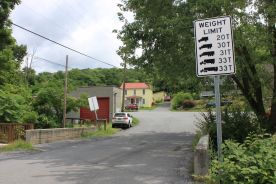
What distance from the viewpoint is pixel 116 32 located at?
71.6ft

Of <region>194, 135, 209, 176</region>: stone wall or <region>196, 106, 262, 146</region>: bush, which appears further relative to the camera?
<region>196, 106, 262, 146</region>: bush

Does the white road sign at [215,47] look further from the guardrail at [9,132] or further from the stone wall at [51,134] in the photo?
the guardrail at [9,132]

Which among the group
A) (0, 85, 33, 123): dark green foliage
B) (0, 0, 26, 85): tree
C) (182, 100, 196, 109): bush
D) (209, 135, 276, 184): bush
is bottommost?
(209, 135, 276, 184): bush

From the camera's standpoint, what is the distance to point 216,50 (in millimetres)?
6691

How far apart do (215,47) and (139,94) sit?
314 feet

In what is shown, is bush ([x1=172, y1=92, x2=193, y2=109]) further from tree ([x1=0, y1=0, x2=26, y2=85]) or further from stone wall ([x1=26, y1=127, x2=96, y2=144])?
stone wall ([x1=26, y1=127, x2=96, y2=144])

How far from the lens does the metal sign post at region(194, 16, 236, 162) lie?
6609 mm

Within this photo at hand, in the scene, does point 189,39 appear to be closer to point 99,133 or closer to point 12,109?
point 12,109

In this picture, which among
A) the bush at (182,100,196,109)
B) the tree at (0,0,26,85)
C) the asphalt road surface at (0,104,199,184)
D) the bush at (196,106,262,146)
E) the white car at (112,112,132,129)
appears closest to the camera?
the asphalt road surface at (0,104,199,184)

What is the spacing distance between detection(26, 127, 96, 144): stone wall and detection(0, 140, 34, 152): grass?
0.85m

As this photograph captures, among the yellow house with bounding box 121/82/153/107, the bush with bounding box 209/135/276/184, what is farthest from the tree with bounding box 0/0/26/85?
the yellow house with bounding box 121/82/153/107

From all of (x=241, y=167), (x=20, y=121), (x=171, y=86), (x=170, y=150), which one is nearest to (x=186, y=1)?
(x=170, y=150)

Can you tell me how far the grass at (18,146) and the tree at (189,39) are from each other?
271 inches

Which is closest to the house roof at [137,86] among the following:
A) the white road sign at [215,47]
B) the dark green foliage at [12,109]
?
the dark green foliage at [12,109]
